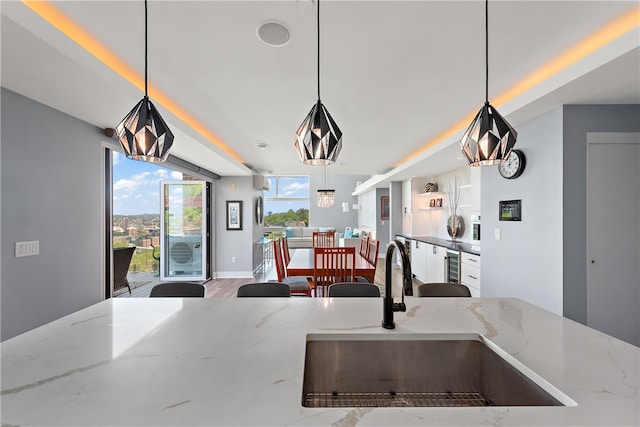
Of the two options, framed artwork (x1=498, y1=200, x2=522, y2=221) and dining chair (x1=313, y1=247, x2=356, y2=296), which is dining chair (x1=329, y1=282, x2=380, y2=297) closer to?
dining chair (x1=313, y1=247, x2=356, y2=296)

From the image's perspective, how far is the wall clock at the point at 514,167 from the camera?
9.59ft

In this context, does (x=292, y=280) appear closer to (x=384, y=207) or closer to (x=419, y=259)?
(x=419, y=259)

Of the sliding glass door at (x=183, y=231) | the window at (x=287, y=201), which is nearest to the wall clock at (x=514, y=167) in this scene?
the sliding glass door at (x=183, y=231)

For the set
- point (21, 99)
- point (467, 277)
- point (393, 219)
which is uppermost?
point (21, 99)

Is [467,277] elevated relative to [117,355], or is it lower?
lower

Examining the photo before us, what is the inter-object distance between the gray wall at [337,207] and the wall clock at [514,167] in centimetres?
982

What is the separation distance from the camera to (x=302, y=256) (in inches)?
167

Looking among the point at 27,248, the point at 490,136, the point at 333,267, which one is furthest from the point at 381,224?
the point at 27,248

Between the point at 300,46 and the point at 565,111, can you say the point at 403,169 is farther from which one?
the point at 300,46

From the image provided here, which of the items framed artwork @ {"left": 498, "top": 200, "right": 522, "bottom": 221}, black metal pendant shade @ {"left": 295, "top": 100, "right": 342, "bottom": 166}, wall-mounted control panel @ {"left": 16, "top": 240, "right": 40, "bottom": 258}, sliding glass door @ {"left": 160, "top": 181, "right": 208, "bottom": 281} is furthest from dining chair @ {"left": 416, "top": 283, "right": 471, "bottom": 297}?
sliding glass door @ {"left": 160, "top": 181, "right": 208, "bottom": 281}

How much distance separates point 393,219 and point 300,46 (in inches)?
253

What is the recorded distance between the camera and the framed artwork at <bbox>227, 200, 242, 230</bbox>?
627 centimetres

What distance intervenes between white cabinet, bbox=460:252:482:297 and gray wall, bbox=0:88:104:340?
4424 millimetres

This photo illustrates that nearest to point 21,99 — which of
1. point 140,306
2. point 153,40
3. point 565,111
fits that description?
point 153,40
